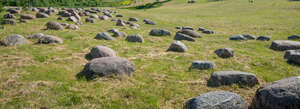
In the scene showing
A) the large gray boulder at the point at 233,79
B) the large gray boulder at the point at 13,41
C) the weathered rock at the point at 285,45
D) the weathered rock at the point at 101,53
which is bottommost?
the large gray boulder at the point at 233,79

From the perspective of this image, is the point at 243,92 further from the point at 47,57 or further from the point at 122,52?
the point at 47,57

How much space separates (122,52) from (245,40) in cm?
1389

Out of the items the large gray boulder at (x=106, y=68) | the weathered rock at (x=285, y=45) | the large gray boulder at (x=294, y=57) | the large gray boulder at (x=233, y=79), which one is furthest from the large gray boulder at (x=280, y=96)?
the weathered rock at (x=285, y=45)

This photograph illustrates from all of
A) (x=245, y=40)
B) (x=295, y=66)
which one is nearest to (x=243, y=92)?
(x=295, y=66)

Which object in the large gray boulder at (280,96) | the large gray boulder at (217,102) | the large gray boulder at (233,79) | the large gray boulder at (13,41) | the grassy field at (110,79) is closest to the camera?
the large gray boulder at (280,96)

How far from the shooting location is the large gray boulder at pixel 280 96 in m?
4.51

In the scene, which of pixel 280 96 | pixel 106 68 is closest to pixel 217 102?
pixel 280 96

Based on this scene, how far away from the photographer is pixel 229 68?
9.27 meters

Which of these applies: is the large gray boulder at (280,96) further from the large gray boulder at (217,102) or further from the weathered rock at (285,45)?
the weathered rock at (285,45)

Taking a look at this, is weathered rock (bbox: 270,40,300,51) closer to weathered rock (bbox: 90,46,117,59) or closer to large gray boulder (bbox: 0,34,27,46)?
weathered rock (bbox: 90,46,117,59)

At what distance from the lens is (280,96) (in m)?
Result: 4.67

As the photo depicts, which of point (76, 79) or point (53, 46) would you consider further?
point (53, 46)

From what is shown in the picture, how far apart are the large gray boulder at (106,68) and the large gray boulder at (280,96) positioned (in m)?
5.15

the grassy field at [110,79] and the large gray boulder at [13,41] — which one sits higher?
the large gray boulder at [13,41]
